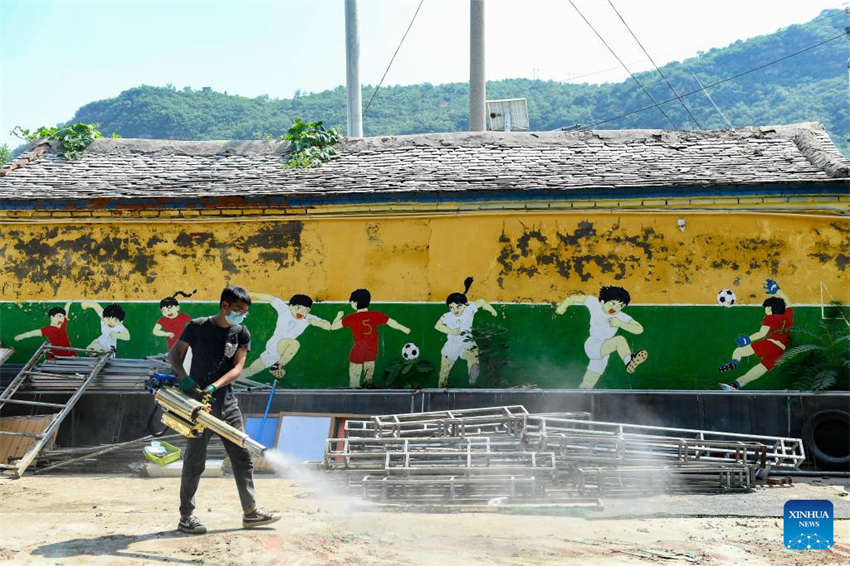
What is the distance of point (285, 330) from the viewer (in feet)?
49.0

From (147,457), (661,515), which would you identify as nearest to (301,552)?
(661,515)

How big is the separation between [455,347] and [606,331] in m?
2.39

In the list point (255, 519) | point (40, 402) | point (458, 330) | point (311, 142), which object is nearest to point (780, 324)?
point (458, 330)

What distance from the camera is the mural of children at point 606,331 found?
1433 cm

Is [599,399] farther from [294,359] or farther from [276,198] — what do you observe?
[276,198]

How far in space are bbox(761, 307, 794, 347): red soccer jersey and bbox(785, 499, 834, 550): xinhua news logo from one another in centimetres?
441

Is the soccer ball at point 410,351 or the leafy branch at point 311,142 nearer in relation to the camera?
the soccer ball at point 410,351

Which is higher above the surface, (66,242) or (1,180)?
(1,180)

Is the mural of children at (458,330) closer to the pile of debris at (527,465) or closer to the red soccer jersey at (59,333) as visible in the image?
the pile of debris at (527,465)

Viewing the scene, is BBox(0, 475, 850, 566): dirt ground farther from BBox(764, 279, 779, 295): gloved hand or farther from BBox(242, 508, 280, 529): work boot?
BBox(764, 279, 779, 295): gloved hand

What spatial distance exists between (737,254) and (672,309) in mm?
1294

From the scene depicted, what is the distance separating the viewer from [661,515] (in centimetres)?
951

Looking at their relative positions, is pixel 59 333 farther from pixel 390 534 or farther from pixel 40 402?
pixel 390 534

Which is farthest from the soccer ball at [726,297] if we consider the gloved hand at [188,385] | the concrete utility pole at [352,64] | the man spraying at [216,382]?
the concrete utility pole at [352,64]
